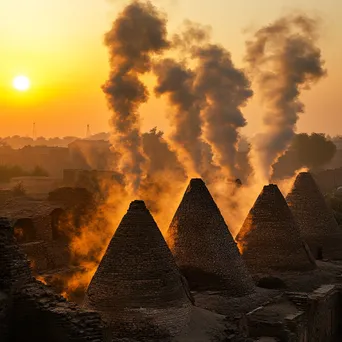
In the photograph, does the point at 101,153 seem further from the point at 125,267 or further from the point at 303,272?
the point at 125,267

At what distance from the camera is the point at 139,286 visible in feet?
39.8

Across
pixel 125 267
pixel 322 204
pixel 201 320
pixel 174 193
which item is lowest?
pixel 201 320

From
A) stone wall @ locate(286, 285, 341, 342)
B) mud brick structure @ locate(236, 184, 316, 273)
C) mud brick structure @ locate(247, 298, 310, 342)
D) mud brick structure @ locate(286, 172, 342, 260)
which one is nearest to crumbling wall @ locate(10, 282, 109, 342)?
mud brick structure @ locate(247, 298, 310, 342)

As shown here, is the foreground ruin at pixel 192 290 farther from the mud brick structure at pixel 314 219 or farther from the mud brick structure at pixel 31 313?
the mud brick structure at pixel 314 219

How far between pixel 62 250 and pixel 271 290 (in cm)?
1720

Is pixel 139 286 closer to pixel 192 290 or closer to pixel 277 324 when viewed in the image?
pixel 192 290

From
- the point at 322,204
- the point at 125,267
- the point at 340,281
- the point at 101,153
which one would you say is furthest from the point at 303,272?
the point at 101,153

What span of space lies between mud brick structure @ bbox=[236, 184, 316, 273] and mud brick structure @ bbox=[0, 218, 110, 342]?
1059 cm

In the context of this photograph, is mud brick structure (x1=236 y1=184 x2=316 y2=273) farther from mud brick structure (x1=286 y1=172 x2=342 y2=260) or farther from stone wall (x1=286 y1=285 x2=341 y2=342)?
mud brick structure (x1=286 y1=172 x2=342 y2=260)

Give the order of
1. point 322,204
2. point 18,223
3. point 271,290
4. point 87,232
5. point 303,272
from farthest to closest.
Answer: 1. point 87,232
2. point 18,223
3. point 322,204
4. point 303,272
5. point 271,290

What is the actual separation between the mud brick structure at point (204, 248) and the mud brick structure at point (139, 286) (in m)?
2.89

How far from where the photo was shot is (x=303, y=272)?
1920 centimetres

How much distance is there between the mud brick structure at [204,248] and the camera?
15.7 meters

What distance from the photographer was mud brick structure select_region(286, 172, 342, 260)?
23.9 m
